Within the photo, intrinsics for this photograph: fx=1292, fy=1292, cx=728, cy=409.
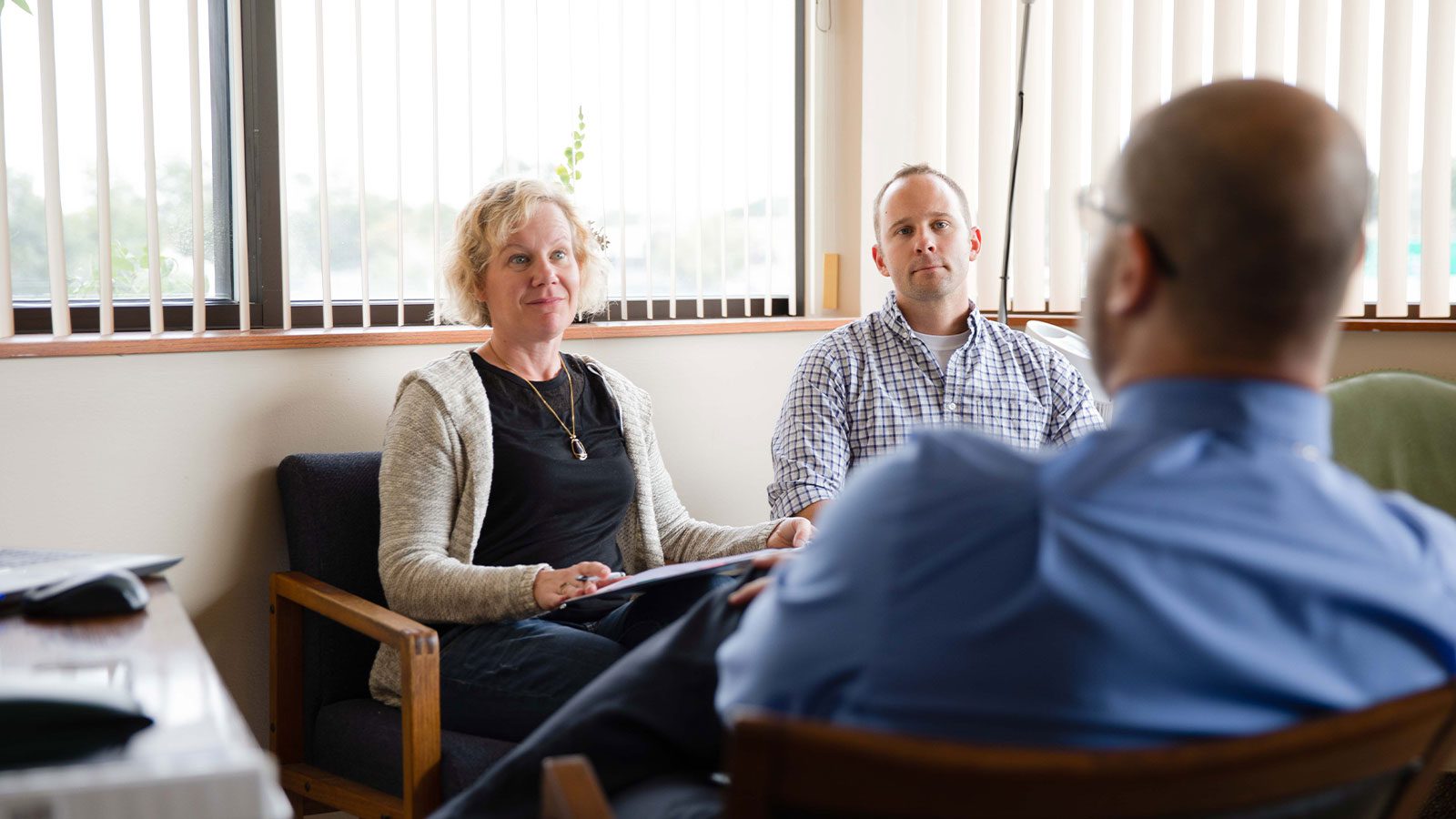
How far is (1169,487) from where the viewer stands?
89cm

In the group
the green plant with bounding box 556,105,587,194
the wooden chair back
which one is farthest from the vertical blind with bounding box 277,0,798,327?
the wooden chair back

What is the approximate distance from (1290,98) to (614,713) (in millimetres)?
842

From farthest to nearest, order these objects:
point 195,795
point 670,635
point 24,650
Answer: point 670,635
point 24,650
point 195,795

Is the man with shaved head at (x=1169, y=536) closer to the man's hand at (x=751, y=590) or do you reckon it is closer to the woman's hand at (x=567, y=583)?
the man's hand at (x=751, y=590)

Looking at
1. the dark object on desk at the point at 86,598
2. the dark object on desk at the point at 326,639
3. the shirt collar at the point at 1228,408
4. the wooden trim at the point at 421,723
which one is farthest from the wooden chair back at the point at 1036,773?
the dark object on desk at the point at 326,639

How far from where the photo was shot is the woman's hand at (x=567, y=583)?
201 centimetres

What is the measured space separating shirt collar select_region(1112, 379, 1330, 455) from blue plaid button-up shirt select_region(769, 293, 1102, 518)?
163cm

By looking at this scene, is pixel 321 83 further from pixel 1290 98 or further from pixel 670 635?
pixel 1290 98

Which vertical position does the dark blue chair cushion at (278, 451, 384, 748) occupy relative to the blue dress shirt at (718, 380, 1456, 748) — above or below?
below

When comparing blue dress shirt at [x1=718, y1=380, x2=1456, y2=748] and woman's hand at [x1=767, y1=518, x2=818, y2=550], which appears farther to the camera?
woman's hand at [x1=767, y1=518, x2=818, y2=550]

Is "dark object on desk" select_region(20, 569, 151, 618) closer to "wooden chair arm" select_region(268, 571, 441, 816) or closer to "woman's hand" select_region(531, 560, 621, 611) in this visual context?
"wooden chair arm" select_region(268, 571, 441, 816)

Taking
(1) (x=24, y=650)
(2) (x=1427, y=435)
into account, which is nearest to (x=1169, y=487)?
(1) (x=24, y=650)

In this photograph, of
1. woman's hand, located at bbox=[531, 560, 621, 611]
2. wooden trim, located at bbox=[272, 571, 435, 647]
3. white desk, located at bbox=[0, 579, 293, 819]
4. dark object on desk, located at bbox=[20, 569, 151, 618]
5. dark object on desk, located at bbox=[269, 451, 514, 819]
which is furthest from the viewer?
dark object on desk, located at bbox=[269, 451, 514, 819]

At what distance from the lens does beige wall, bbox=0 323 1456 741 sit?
2176 millimetres
